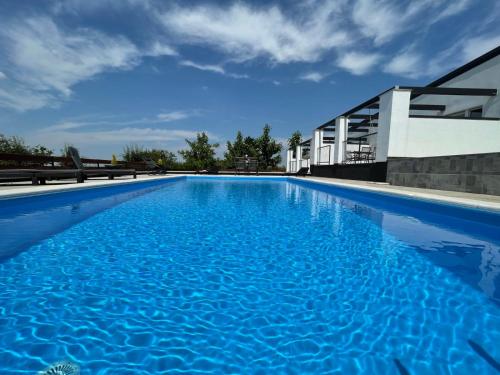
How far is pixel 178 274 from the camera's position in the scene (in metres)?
2.63

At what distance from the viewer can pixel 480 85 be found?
36.9 feet

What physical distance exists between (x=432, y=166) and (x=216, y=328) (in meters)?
9.08

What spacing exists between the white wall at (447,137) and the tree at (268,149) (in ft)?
67.2

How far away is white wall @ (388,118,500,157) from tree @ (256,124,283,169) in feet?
67.2

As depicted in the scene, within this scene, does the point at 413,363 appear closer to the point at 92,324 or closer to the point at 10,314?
the point at 92,324

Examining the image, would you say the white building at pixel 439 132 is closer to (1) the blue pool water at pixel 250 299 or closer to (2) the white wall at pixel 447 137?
(2) the white wall at pixel 447 137

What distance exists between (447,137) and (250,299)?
1219 centimetres

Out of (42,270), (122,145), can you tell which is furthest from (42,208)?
→ (122,145)

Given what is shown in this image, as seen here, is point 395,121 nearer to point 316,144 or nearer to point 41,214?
point 316,144

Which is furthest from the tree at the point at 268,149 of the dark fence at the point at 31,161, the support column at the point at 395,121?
the dark fence at the point at 31,161

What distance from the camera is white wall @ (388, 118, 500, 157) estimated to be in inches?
402

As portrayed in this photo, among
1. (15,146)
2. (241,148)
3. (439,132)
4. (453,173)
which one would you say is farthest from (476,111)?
(15,146)

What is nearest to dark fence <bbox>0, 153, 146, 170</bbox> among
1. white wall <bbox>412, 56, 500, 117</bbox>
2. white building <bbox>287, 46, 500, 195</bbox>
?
white building <bbox>287, 46, 500, 195</bbox>

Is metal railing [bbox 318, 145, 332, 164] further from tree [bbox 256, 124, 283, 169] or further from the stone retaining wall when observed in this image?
tree [bbox 256, 124, 283, 169]
